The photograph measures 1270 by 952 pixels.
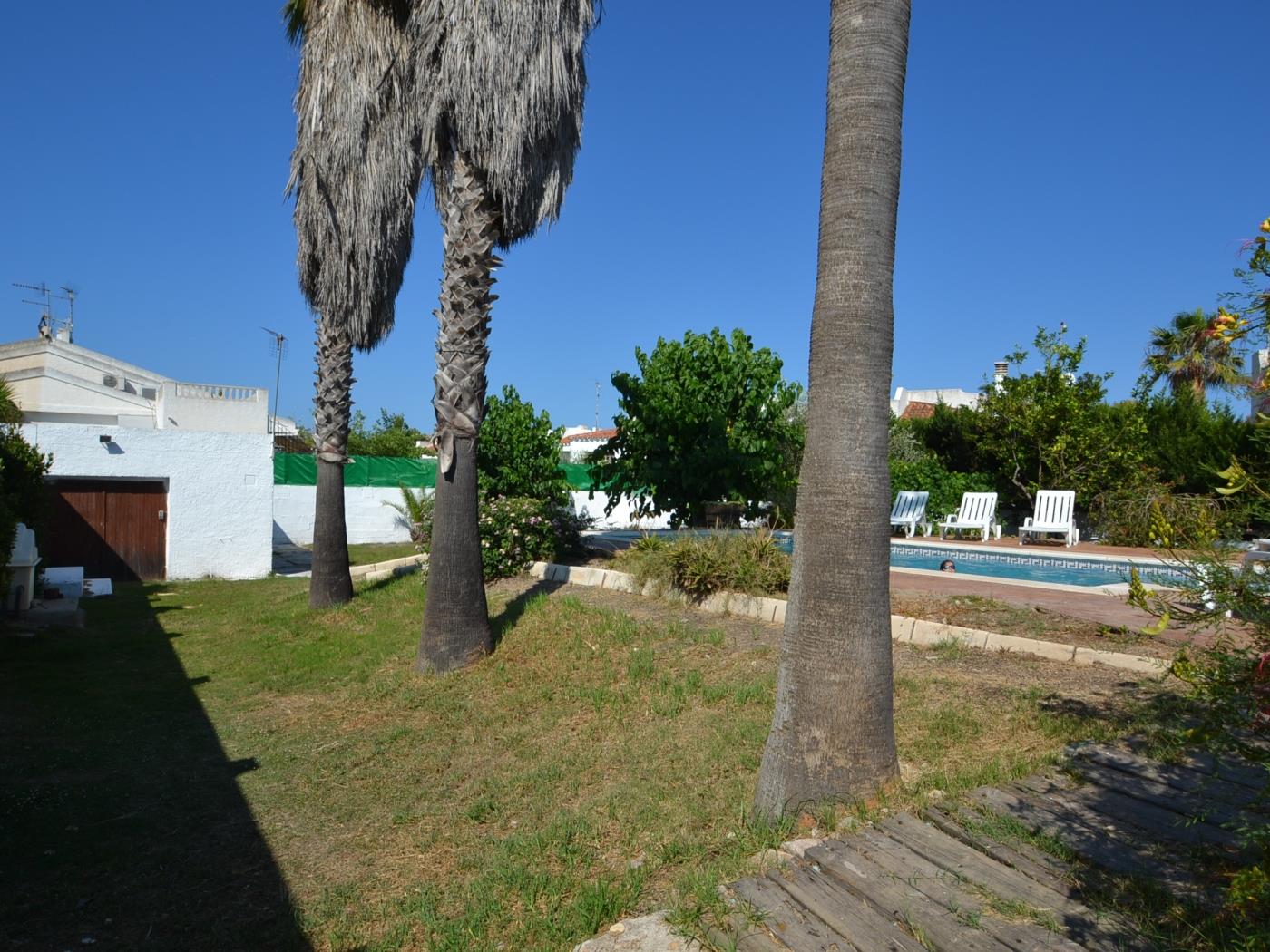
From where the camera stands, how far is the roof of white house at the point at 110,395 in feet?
77.0

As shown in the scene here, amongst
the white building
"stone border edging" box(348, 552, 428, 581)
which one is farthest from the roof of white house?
"stone border edging" box(348, 552, 428, 581)

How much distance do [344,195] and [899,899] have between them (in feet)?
40.5

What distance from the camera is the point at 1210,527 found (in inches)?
116

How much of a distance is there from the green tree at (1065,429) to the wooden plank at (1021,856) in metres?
18.6

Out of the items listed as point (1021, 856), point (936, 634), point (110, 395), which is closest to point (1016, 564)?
point (936, 634)

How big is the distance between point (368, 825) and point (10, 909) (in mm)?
1980

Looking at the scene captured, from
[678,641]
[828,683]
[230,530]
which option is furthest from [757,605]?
[230,530]

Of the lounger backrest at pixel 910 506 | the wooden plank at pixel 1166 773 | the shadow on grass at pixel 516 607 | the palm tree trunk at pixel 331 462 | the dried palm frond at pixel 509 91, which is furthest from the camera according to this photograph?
the lounger backrest at pixel 910 506

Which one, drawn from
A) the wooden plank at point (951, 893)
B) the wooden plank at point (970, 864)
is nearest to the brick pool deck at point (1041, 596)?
the wooden plank at point (970, 864)

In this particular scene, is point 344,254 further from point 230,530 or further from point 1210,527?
point 1210,527

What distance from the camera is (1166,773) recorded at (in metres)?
4.44

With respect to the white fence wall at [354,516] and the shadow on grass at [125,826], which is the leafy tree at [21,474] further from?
the white fence wall at [354,516]

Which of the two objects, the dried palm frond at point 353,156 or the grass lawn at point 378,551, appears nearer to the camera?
the dried palm frond at point 353,156

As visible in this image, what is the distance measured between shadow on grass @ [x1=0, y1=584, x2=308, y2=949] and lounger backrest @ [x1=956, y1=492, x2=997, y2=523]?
57.0 feet
